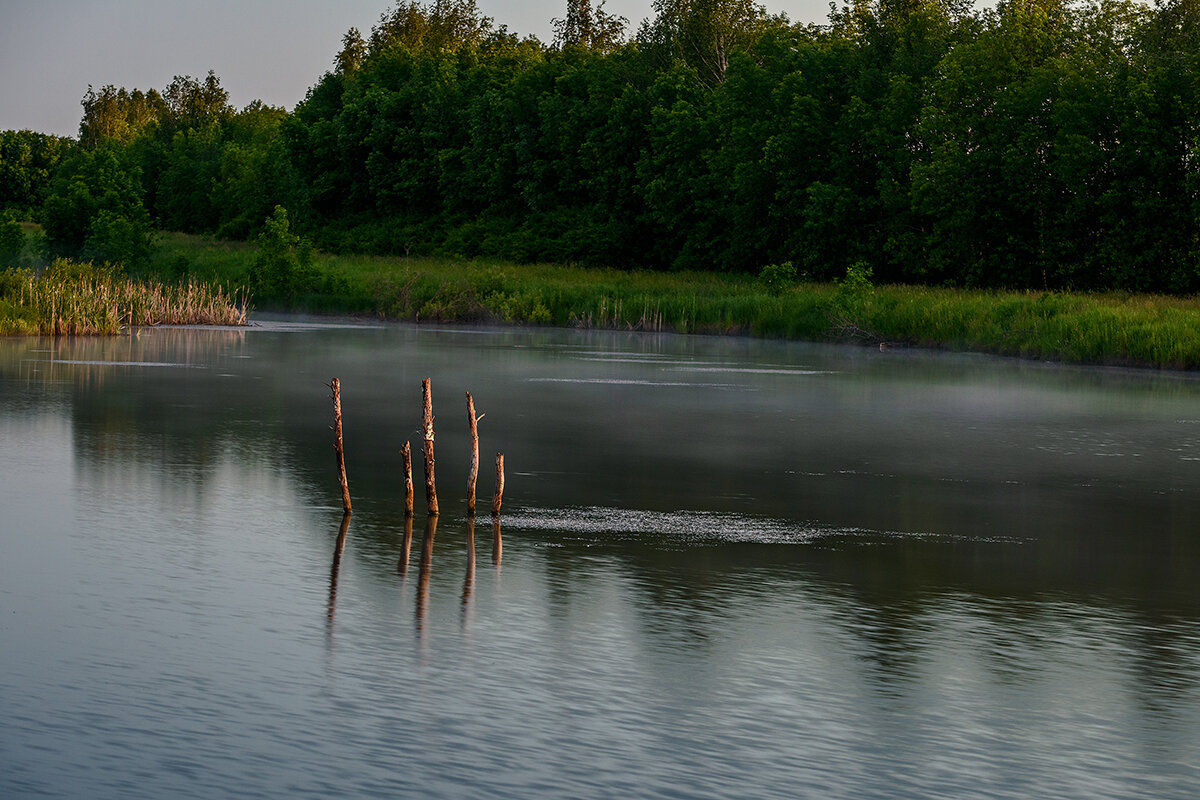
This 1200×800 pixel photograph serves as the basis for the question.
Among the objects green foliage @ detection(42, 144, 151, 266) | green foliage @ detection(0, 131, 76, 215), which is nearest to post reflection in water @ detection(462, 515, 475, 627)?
green foliage @ detection(42, 144, 151, 266)

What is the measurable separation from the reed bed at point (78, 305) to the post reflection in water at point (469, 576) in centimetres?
3063

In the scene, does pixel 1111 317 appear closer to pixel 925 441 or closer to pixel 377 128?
pixel 925 441

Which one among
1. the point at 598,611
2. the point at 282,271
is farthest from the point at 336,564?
the point at 282,271

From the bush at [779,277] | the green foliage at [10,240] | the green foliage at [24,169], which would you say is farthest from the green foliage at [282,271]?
the green foliage at [24,169]

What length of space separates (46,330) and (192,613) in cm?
3433

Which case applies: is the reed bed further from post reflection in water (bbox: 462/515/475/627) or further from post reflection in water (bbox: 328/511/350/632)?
post reflection in water (bbox: 462/515/475/627)

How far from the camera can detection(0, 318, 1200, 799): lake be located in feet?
24.1

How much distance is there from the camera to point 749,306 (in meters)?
52.4

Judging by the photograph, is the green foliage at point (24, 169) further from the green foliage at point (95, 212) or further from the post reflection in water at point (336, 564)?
the post reflection in water at point (336, 564)

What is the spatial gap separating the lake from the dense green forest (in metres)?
33.3

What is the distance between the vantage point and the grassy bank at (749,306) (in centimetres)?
3950

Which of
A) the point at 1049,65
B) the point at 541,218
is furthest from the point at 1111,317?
the point at 541,218

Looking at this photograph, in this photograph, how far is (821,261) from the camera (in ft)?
213

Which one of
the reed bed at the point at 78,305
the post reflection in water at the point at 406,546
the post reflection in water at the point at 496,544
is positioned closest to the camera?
the post reflection in water at the point at 406,546
